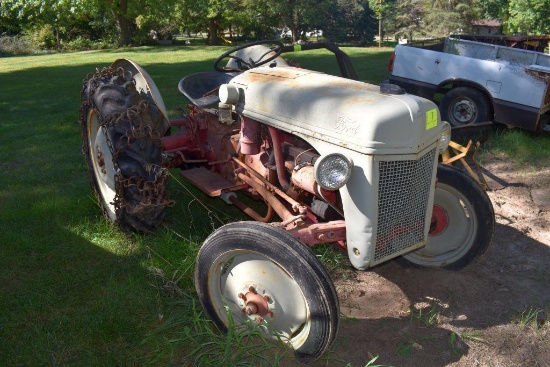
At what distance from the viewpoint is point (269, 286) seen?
2691 mm

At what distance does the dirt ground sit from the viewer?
2.80 meters

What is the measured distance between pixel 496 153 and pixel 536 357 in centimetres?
375

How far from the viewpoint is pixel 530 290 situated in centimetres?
343

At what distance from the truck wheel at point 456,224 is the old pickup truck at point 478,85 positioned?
3.80m

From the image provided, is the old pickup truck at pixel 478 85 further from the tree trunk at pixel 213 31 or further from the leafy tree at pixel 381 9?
the leafy tree at pixel 381 9

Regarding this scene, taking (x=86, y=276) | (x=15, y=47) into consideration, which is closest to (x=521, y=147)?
(x=86, y=276)

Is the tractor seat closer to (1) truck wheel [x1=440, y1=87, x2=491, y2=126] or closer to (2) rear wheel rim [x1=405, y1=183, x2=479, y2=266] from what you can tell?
(2) rear wheel rim [x1=405, y1=183, x2=479, y2=266]

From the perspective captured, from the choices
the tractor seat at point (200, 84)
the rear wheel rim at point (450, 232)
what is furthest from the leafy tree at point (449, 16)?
the rear wheel rim at point (450, 232)

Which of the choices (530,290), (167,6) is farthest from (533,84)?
(167,6)

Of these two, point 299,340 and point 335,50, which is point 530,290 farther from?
point 335,50

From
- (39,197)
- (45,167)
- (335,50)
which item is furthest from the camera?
(45,167)

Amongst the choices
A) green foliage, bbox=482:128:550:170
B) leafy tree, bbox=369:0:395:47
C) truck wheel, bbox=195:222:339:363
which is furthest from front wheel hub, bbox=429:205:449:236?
leafy tree, bbox=369:0:395:47

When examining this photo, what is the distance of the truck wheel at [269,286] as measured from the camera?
245 cm

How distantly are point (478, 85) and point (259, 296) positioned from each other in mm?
5404
